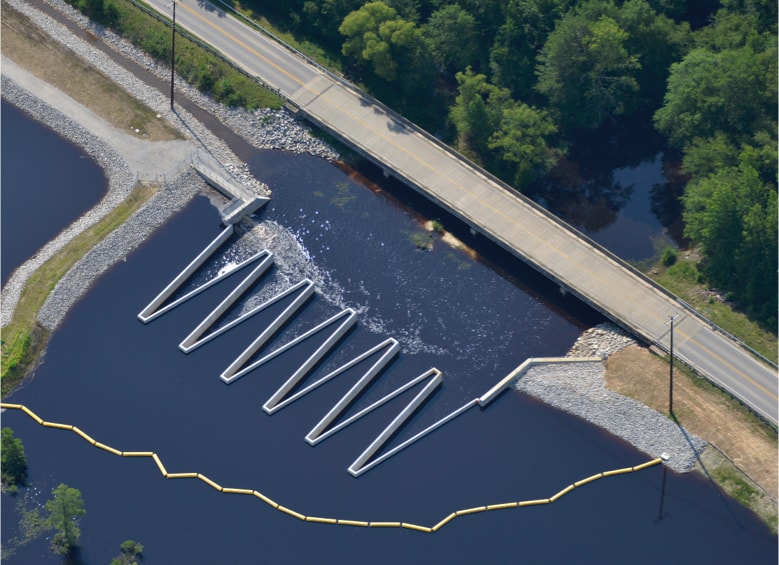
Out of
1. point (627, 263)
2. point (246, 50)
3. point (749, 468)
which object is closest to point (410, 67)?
point (246, 50)

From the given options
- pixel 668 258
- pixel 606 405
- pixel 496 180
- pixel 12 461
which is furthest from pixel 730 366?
pixel 12 461

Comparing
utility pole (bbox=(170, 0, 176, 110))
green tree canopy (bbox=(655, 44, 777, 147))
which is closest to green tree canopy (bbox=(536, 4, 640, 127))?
green tree canopy (bbox=(655, 44, 777, 147))

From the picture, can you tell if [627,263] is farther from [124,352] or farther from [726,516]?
[124,352]

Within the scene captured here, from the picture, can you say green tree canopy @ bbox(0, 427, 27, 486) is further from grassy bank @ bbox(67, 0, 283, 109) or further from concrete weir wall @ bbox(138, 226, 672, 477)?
grassy bank @ bbox(67, 0, 283, 109)

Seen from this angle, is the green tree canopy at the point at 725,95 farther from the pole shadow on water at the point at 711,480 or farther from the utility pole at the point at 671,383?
the pole shadow on water at the point at 711,480

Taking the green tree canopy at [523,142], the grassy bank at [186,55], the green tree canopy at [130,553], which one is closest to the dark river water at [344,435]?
the green tree canopy at [130,553]

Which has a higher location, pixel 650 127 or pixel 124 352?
pixel 650 127
